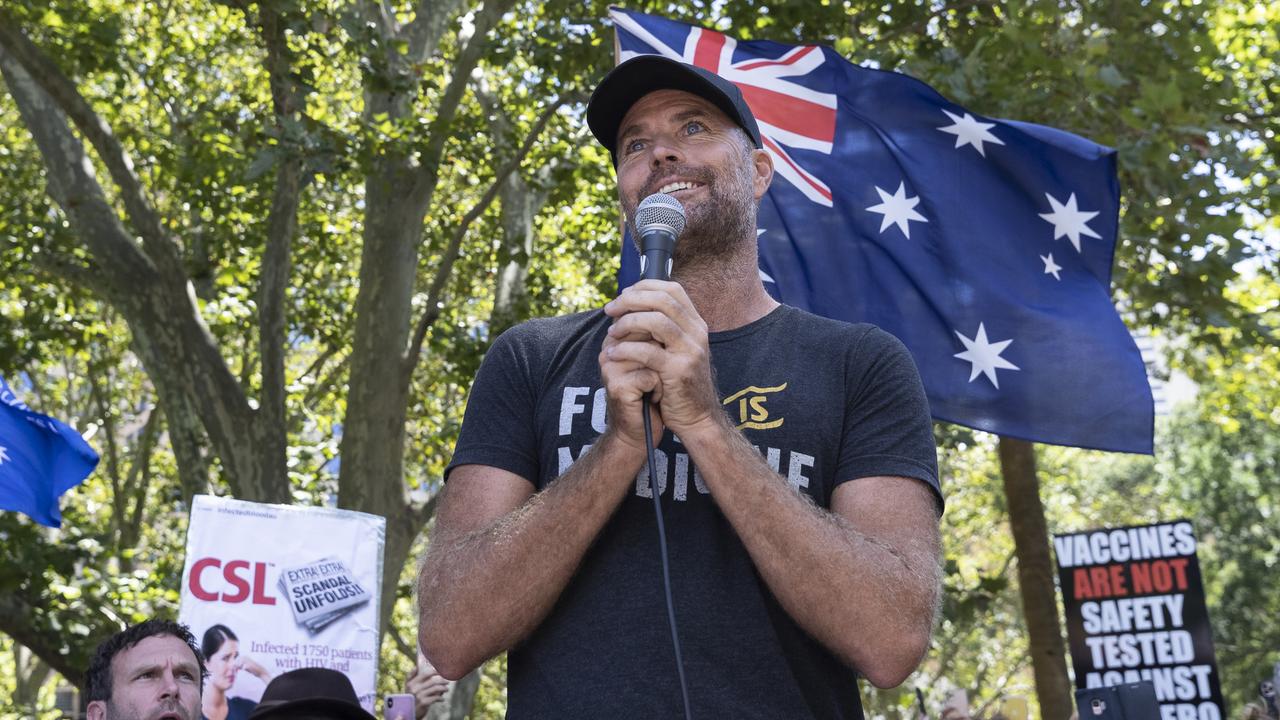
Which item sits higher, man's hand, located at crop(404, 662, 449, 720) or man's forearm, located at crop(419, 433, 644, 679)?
man's hand, located at crop(404, 662, 449, 720)

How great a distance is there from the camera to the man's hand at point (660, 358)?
1761 mm

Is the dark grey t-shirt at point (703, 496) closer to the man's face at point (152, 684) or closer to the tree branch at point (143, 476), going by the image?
the man's face at point (152, 684)

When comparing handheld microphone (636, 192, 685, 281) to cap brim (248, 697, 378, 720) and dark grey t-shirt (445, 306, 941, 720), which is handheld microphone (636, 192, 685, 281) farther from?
cap brim (248, 697, 378, 720)

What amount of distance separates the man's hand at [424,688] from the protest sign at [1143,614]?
15.0ft

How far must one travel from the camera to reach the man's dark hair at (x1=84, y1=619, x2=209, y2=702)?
18.5 ft

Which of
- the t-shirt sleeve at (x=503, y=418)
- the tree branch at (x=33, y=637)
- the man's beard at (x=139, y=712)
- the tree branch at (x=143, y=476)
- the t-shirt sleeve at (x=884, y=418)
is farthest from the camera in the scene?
the tree branch at (x=143, y=476)

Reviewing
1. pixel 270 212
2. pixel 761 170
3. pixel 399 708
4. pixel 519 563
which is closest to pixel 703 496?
pixel 519 563

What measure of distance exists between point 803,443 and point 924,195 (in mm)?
4506

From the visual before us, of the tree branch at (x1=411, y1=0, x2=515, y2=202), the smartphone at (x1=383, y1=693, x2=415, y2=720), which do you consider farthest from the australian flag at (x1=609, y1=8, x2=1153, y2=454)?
the tree branch at (x1=411, y1=0, x2=515, y2=202)

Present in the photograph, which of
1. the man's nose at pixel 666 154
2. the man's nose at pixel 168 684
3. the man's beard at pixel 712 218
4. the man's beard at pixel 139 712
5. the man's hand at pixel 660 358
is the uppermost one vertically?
the man's nose at pixel 666 154

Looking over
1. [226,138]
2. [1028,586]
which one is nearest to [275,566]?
[1028,586]

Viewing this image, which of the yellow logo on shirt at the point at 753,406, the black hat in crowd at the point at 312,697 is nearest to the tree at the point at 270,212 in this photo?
the black hat in crowd at the point at 312,697

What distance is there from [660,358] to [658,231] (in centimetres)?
30

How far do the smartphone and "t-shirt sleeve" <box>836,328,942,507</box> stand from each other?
4028 millimetres
